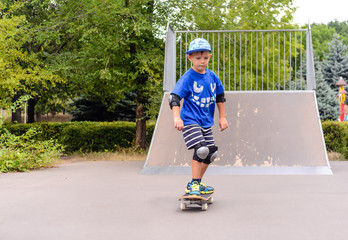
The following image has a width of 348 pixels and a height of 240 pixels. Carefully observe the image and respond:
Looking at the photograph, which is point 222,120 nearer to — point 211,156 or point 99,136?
point 211,156

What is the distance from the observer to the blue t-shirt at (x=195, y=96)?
4.56m

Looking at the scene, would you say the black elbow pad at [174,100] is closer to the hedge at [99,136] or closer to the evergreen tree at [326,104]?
the hedge at [99,136]

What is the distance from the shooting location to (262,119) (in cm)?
780

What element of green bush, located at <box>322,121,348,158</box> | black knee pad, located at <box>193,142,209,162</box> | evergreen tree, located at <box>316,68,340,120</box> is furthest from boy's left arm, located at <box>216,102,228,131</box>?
evergreen tree, located at <box>316,68,340,120</box>

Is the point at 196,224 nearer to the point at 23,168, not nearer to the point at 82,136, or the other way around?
Answer: the point at 23,168

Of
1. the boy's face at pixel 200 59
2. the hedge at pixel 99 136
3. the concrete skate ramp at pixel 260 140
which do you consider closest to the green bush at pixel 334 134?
the concrete skate ramp at pixel 260 140

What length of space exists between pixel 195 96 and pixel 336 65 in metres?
47.0

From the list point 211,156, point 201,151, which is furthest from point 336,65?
point 201,151

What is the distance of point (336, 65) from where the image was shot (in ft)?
157

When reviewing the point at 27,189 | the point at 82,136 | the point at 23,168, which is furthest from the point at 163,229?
the point at 82,136

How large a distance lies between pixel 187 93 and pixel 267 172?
2876 millimetres

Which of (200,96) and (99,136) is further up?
(200,96)

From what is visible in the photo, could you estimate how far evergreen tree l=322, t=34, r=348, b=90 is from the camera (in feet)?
156

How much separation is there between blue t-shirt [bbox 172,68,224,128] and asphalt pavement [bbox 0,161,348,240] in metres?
0.90
